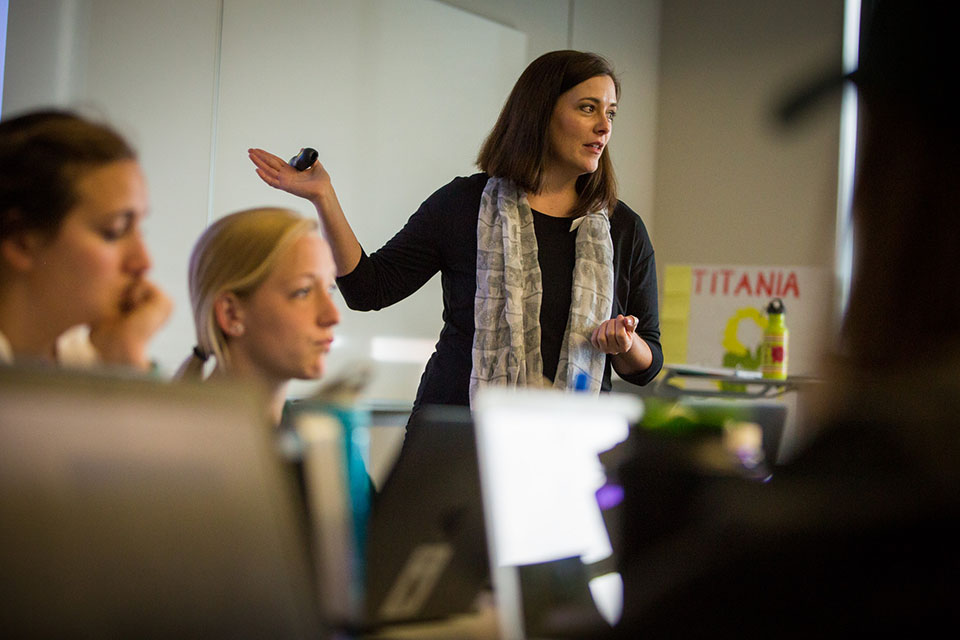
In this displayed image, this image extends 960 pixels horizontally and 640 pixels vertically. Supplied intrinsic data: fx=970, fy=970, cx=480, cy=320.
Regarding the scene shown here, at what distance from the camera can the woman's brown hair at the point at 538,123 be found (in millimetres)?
1926

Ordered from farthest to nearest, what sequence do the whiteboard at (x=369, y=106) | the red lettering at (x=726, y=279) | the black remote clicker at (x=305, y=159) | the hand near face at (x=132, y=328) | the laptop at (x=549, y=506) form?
the red lettering at (x=726, y=279), the whiteboard at (x=369, y=106), the black remote clicker at (x=305, y=159), the hand near face at (x=132, y=328), the laptop at (x=549, y=506)

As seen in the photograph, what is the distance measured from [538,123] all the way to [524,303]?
358 millimetres

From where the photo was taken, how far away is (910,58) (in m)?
0.66

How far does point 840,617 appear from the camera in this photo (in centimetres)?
64

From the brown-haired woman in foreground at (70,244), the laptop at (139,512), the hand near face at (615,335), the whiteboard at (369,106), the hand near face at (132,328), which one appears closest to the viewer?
the laptop at (139,512)

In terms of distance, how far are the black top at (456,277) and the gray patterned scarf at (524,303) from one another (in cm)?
3

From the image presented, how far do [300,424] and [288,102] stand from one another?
6.31 feet

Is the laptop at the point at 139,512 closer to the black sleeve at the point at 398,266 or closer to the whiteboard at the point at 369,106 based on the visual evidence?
the black sleeve at the point at 398,266

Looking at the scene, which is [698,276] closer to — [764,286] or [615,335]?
[764,286]

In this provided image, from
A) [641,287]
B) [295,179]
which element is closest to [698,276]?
[641,287]

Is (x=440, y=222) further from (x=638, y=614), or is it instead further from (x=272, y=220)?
(x=638, y=614)

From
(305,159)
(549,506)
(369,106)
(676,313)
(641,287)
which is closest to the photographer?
(549,506)

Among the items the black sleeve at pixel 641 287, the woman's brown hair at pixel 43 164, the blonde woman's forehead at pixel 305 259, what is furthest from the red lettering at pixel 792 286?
the woman's brown hair at pixel 43 164

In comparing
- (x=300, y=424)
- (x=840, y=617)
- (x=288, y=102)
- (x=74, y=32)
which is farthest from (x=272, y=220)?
(x=288, y=102)
